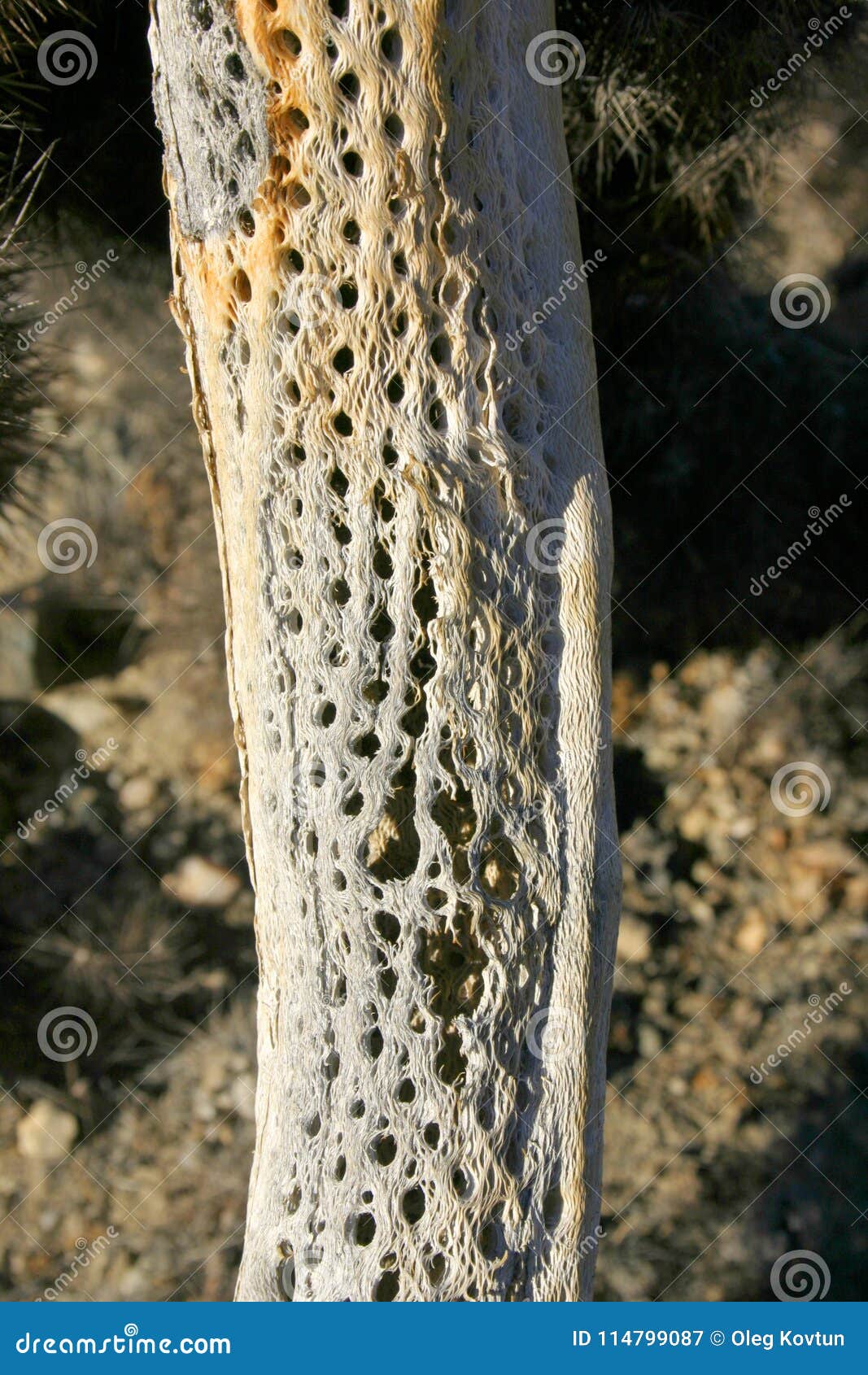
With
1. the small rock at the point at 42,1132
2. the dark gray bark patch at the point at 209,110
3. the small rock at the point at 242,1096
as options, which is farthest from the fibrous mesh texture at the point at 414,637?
the small rock at the point at 42,1132

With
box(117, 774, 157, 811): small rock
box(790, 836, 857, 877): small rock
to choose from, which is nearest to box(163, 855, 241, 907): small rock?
box(117, 774, 157, 811): small rock

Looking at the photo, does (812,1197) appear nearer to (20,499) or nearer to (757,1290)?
(757,1290)

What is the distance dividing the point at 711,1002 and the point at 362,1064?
128 centimetres

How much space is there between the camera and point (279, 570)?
121 centimetres

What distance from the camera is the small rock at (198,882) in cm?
227

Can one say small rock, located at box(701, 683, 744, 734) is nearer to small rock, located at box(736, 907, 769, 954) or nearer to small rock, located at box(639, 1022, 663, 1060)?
small rock, located at box(736, 907, 769, 954)

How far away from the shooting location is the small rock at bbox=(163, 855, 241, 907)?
2266mm

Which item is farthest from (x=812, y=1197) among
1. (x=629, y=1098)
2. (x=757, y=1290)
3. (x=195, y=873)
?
(x=195, y=873)

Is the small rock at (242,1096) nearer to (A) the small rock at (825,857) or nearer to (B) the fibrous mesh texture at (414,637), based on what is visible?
(B) the fibrous mesh texture at (414,637)

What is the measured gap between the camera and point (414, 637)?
118cm

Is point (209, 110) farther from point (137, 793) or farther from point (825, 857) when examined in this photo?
point (825, 857)

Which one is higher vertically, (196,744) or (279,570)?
(279,570)

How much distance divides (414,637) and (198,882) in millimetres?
1267

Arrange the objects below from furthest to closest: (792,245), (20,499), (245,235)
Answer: (792,245) < (20,499) < (245,235)
